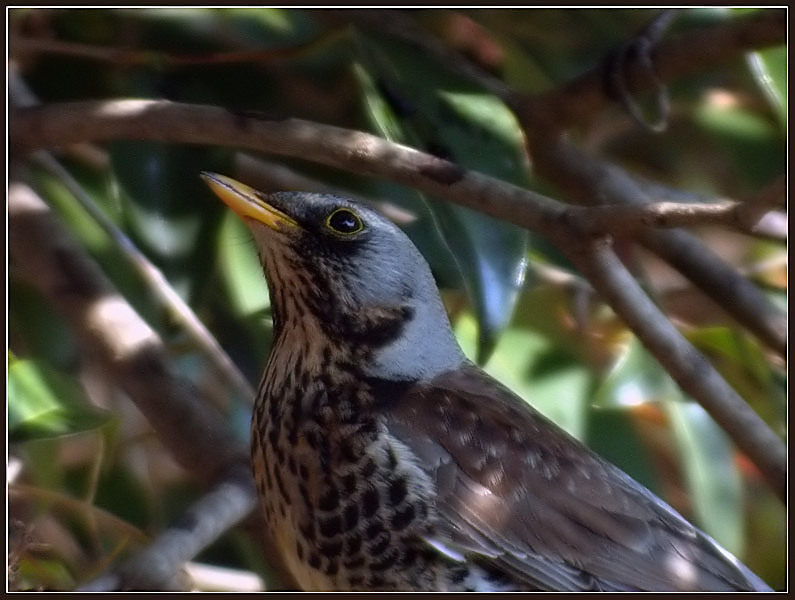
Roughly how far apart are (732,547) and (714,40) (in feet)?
2.42

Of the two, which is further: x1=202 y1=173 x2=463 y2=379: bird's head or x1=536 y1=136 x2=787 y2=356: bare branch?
x1=536 y1=136 x2=787 y2=356: bare branch

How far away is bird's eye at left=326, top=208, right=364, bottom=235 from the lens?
1593mm

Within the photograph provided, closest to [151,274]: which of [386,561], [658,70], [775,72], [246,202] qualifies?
[246,202]

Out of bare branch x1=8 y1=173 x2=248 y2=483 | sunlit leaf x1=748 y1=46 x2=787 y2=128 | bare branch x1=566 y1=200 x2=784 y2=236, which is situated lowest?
bare branch x1=8 y1=173 x2=248 y2=483

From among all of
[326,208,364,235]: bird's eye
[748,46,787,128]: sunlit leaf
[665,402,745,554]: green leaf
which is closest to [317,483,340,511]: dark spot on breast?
[326,208,364,235]: bird's eye

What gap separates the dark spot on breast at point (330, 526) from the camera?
1.42 m

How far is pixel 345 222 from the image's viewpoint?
1.60 metres

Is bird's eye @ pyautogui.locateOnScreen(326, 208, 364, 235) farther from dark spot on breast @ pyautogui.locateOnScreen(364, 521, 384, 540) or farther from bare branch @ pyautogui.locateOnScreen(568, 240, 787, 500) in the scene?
dark spot on breast @ pyautogui.locateOnScreen(364, 521, 384, 540)

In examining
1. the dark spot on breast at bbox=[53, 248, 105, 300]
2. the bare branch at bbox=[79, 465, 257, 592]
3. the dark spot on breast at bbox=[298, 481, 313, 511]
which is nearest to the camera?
the bare branch at bbox=[79, 465, 257, 592]

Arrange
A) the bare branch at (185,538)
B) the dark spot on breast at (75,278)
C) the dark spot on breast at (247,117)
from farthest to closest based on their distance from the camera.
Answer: the dark spot on breast at (75,278) < the dark spot on breast at (247,117) < the bare branch at (185,538)

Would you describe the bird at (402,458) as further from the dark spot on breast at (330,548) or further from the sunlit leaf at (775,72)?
the sunlit leaf at (775,72)

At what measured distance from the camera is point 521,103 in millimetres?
1780

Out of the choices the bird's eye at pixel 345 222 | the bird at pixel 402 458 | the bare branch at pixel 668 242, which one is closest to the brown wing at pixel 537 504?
the bird at pixel 402 458

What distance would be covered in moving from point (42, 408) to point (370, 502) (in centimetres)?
44
